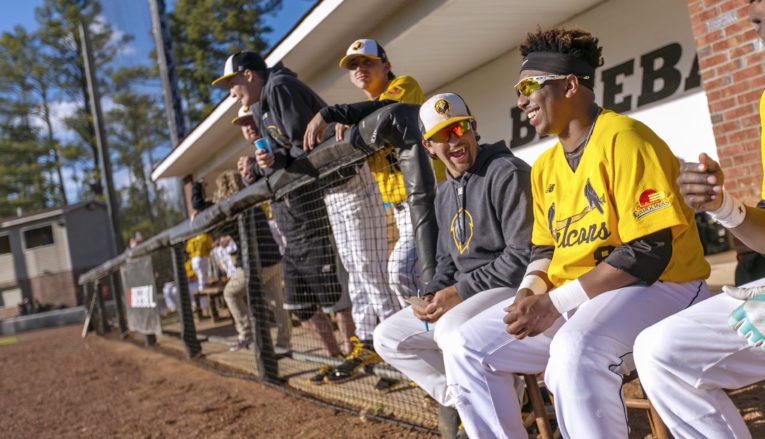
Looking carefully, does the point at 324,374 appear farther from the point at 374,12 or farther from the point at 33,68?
the point at 33,68

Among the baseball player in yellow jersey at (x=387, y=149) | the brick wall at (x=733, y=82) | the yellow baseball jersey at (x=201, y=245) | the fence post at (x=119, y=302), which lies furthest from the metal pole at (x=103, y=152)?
the brick wall at (x=733, y=82)

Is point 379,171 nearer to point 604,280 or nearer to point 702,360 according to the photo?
point 604,280

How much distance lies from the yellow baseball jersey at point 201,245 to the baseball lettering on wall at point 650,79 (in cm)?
504

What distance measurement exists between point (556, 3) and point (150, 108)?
115ft

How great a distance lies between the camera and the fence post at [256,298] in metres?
5.12

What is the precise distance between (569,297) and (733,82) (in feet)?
11.4

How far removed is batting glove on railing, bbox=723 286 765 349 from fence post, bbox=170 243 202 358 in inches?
255

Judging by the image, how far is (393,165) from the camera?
345cm

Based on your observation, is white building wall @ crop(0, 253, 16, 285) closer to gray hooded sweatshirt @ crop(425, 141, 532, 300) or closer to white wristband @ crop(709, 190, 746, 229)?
gray hooded sweatshirt @ crop(425, 141, 532, 300)

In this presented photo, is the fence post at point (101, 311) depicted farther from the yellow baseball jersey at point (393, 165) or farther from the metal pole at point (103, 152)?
the yellow baseball jersey at point (393, 165)

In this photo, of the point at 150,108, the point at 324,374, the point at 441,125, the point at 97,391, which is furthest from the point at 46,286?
the point at 441,125

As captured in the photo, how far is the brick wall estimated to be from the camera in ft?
14.4

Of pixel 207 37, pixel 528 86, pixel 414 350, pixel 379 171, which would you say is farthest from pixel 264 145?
pixel 207 37

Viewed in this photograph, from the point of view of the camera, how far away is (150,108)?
37.6m
